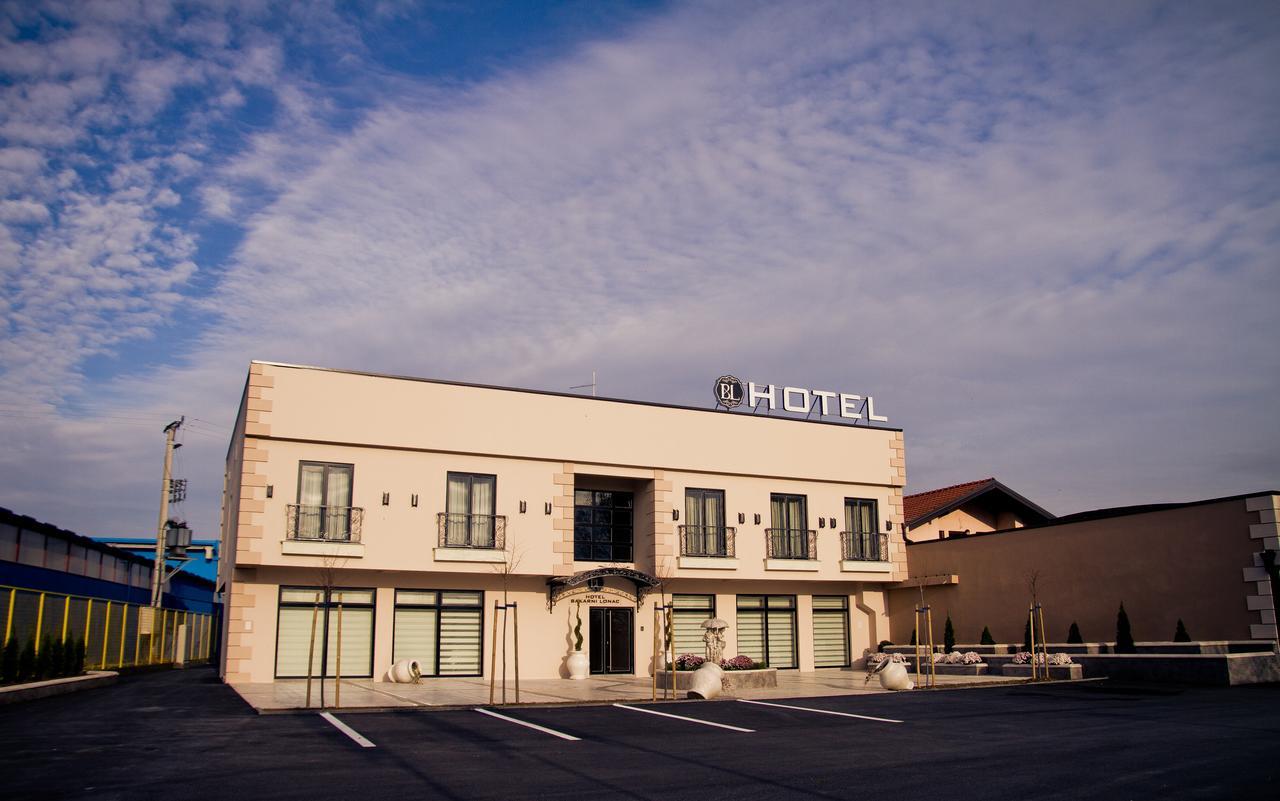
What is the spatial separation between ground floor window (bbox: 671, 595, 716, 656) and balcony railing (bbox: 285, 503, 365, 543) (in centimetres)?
961

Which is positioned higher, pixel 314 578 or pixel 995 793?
pixel 314 578

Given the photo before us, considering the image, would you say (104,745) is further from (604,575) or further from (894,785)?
(604,575)

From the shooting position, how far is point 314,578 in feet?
80.3

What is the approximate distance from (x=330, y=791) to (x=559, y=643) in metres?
18.1

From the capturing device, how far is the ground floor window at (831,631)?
30.8 metres

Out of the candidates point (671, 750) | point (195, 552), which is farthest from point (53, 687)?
point (195, 552)

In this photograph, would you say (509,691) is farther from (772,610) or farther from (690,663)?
(772,610)

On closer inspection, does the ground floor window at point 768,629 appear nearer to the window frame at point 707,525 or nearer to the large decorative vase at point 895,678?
the window frame at point 707,525

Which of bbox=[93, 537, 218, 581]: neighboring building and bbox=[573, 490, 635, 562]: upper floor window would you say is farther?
bbox=[93, 537, 218, 581]: neighboring building

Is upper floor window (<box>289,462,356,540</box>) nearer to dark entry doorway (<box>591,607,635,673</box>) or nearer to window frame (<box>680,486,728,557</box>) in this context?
dark entry doorway (<box>591,607,635,673</box>)

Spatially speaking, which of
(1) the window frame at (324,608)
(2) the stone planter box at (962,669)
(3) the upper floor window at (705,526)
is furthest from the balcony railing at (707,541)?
(1) the window frame at (324,608)

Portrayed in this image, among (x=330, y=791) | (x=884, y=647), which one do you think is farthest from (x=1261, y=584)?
(x=330, y=791)

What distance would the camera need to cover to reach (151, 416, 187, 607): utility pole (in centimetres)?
3984

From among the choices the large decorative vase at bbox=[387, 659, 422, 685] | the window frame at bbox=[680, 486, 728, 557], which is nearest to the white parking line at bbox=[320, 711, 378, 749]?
the large decorative vase at bbox=[387, 659, 422, 685]
